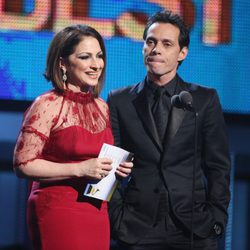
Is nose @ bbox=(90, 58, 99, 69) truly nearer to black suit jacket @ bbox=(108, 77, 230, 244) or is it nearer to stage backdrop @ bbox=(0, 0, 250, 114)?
black suit jacket @ bbox=(108, 77, 230, 244)

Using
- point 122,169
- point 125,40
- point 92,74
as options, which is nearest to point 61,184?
point 122,169

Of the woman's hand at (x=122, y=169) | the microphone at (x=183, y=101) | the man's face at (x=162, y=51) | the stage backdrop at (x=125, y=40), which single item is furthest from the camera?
the stage backdrop at (x=125, y=40)

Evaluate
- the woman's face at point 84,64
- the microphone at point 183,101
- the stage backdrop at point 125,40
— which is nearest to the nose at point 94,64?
the woman's face at point 84,64

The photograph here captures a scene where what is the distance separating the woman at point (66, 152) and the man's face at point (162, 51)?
0.39 meters

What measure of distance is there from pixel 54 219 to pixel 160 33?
1027 mm

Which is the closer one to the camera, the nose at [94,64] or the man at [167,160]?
the nose at [94,64]

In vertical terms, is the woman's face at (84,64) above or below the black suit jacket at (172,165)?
above

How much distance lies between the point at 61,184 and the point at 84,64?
1.56ft

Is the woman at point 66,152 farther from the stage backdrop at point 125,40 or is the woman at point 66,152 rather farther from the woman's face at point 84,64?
the stage backdrop at point 125,40

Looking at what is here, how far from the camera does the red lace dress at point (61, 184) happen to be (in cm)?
269

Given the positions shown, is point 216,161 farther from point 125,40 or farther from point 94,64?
point 125,40

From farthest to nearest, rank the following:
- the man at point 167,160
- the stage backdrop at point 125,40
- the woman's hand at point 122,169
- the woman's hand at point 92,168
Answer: the stage backdrop at point 125,40
the man at point 167,160
the woman's hand at point 122,169
the woman's hand at point 92,168

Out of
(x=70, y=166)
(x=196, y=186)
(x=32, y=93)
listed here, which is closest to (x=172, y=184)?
(x=196, y=186)

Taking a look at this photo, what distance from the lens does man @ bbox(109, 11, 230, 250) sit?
309cm
